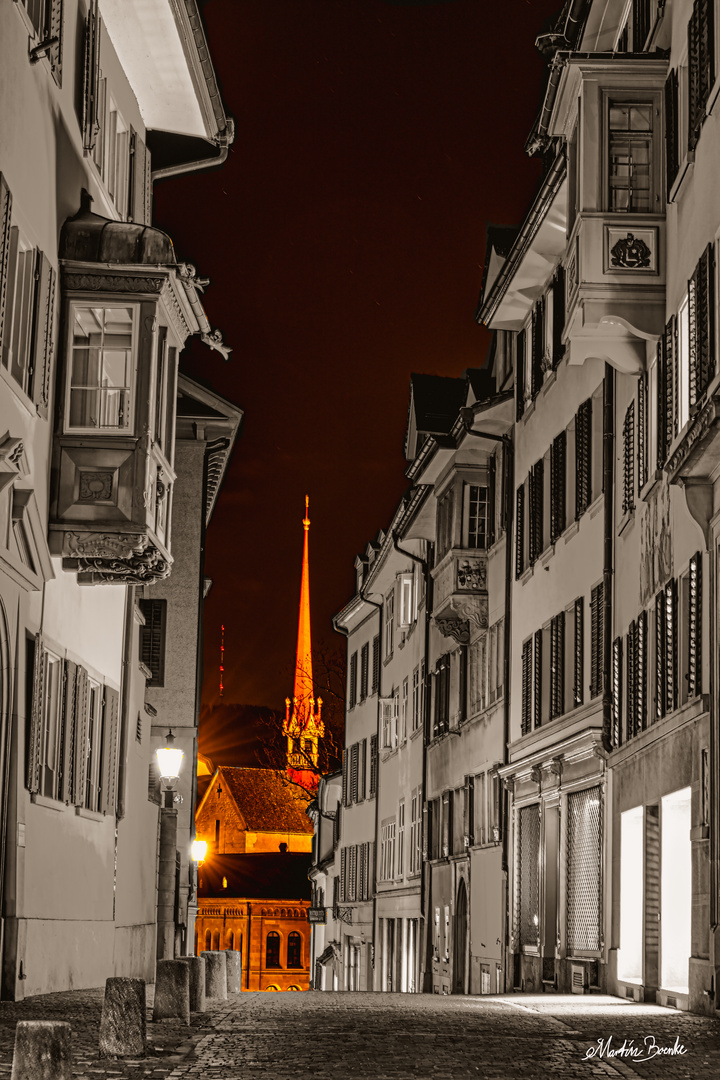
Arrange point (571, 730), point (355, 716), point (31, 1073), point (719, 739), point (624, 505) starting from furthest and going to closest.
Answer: point (355, 716) < point (571, 730) < point (624, 505) < point (719, 739) < point (31, 1073)

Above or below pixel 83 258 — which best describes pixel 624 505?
below

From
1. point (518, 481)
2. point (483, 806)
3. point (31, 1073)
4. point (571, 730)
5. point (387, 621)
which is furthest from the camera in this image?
point (387, 621)

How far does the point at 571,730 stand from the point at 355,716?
3097 cm

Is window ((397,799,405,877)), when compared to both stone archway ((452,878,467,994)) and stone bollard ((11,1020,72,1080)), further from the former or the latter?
stone bollard ((11,1020,72,1080))

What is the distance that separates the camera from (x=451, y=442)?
1367 inches

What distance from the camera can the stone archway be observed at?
117ft

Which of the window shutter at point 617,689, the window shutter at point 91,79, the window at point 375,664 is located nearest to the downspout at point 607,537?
the window shutter at point 617,689

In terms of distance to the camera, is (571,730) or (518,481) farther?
(518,481)

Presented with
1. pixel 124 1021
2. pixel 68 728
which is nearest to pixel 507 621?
pixel 68 728

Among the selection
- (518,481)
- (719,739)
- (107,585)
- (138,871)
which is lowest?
(138,871)

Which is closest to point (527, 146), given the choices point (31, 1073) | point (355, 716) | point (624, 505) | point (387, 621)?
point (624, 505)

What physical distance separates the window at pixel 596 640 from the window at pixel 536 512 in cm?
420

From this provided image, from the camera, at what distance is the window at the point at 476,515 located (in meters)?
35.6

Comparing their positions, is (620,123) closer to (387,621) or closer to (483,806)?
(483,806)
